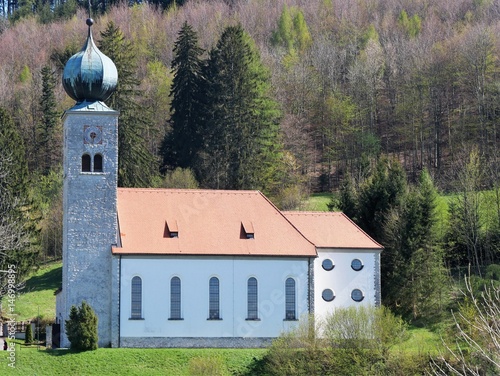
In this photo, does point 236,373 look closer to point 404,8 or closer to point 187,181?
point 187,181

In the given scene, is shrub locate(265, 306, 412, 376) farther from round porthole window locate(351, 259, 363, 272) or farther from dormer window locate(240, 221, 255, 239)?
dormer window locate(240, 221, 255, 239)

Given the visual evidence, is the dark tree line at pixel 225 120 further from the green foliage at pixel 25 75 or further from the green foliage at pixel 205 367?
the green foliage at pixel 25 75

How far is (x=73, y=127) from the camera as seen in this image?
48.2m

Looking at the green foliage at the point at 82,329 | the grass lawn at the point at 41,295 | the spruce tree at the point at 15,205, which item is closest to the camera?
the green foliage at the point at 82,329

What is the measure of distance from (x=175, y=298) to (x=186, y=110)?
25536mm

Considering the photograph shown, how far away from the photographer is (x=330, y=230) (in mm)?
51312

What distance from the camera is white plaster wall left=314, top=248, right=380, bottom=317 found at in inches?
1951

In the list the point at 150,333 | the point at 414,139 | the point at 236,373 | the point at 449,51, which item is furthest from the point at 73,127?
the point at 449,51

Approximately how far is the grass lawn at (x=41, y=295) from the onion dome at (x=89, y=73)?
12463mm

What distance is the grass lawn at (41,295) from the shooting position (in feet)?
184

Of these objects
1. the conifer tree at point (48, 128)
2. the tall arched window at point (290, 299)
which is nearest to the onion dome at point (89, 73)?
the tall arched window at point (290, 299)

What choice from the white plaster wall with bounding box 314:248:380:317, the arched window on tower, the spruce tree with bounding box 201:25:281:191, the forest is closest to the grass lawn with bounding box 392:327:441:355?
the forest

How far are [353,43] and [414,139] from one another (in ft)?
71.8

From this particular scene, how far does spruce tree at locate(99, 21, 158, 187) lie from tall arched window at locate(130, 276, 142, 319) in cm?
1623
